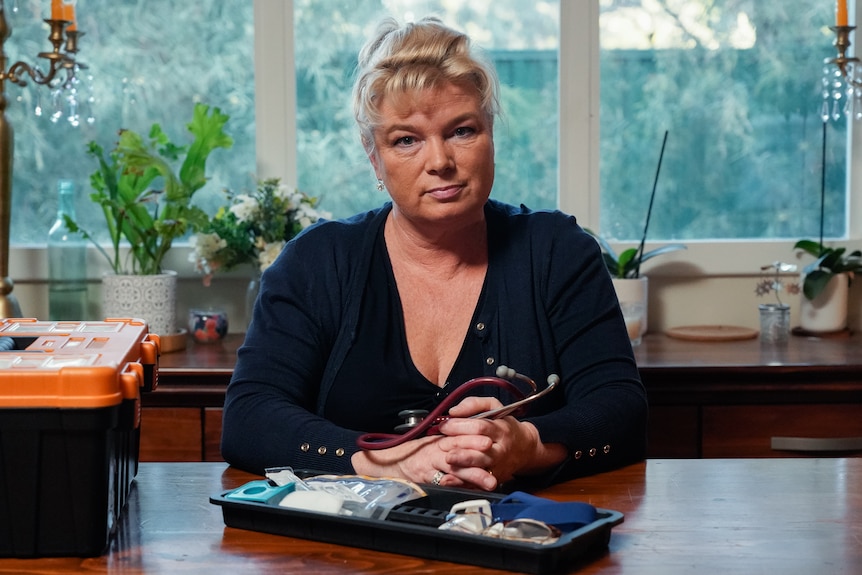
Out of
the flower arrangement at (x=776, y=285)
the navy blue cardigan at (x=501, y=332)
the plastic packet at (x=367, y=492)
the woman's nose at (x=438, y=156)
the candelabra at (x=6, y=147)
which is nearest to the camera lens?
the plastic packet at (x=367, y=492)

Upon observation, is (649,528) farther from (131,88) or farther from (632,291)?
(131,88)

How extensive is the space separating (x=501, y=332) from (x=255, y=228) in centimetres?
110

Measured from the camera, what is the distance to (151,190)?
291cm

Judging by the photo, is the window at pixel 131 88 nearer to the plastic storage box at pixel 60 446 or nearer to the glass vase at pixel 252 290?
the glass vase at pixel 252 290

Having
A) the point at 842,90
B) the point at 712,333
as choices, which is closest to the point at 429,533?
the point at 712,333

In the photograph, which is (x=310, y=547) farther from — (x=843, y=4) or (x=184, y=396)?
(x=843, y=4)

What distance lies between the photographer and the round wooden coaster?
9.41 ft

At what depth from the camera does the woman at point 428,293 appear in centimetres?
179

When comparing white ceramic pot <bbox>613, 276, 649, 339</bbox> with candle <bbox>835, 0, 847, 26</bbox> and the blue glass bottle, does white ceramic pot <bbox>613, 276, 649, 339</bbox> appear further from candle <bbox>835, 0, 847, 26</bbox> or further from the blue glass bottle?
the blue glass bottle

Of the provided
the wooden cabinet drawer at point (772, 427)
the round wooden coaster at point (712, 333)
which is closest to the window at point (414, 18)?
the round wooden coaster at point (712, 333)

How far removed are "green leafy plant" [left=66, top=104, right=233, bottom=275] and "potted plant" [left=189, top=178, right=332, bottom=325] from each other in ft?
0.22

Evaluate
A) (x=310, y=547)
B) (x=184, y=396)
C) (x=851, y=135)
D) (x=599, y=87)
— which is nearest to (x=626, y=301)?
(x=599, y=87)

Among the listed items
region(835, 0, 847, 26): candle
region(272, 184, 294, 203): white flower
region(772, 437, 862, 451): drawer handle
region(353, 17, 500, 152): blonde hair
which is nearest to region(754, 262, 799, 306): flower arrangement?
region(772, 437, 862, 451): drawer handle

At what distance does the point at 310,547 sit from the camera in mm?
1218
